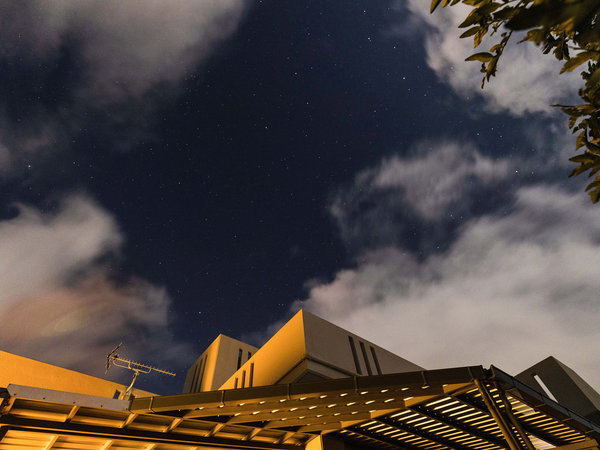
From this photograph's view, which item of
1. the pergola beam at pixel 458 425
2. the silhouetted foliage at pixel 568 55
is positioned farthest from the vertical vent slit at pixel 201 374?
the silhouetted foliage at pixel 568 55

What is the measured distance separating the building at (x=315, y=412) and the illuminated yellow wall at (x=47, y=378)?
40.7 feet

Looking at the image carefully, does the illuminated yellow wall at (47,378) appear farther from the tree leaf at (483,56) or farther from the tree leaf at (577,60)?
the tree leaf at (577,60)

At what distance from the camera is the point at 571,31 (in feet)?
3.73

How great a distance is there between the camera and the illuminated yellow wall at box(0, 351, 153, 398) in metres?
16.4

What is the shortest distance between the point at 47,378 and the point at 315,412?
1719cm

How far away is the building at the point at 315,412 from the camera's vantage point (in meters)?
6.37

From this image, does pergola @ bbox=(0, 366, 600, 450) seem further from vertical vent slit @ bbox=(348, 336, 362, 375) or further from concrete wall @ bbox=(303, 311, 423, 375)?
vertical vent slit @ bbox=(348, 336, 362, 375)

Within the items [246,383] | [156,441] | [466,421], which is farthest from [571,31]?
[246,383]

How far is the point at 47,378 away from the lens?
17.6 metres

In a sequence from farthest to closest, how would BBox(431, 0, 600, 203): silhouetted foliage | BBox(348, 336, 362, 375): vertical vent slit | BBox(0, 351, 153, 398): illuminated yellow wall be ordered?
BBox(0, 351, 153, 398): illuminated yellow wall < BBox(348, 336, 362, 375): vertical vent slit < BBox(431, 0, 600, 203): silhouetted foliage

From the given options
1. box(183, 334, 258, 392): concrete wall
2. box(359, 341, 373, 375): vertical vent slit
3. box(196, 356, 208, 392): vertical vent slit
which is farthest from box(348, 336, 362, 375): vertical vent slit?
box(196, 356, 208, 392): vertical vent slit

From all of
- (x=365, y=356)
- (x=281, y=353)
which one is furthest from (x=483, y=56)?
(x=365, y=356)

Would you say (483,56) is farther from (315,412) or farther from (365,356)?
(365,356)

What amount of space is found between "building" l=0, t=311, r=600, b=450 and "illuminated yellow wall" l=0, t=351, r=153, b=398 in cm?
1241
